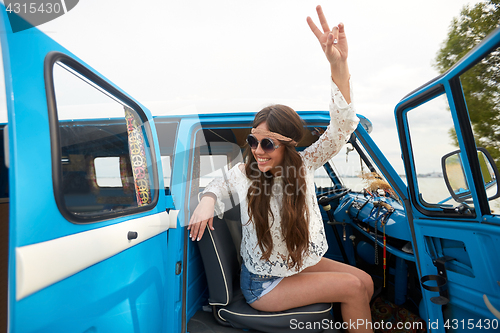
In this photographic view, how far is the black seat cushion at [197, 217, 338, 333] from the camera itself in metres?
1.75

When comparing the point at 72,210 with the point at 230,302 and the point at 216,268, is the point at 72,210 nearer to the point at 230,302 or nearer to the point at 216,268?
the point at 216,268

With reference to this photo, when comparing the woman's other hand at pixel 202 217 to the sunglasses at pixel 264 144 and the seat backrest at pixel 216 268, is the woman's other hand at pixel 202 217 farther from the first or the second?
the sunglasses at pixel 264 144

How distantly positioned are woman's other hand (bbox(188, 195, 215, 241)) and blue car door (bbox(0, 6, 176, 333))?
0.67 feet

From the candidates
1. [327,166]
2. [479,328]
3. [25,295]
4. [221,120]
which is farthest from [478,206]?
[327,166]

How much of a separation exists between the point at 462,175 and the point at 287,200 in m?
0.95

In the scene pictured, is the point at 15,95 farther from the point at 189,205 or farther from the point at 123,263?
the point at 189,205

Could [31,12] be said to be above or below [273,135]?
above

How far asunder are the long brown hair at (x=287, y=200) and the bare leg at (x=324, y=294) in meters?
0.15

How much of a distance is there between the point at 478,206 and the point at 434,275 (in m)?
0.52

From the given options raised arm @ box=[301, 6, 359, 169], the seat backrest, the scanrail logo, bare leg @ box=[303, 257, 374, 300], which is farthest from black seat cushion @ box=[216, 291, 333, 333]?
the scanrail logo

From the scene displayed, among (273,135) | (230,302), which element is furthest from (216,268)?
(273,135)

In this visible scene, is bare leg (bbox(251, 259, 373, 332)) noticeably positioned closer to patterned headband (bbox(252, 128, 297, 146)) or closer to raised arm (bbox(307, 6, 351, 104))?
patterned headband (bbox(252, 128, 297, 146))

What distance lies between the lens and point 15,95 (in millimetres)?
746

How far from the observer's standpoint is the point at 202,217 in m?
1.71
